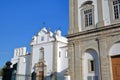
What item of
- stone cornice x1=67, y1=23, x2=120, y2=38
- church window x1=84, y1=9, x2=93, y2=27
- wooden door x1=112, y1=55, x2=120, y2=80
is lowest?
wooden door x1=112, y1=55, x2=120, y2=80

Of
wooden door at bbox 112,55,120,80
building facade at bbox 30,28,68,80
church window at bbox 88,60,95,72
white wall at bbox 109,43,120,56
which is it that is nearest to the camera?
wooden door at bbox 112,55,120,80

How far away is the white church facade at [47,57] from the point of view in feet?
107

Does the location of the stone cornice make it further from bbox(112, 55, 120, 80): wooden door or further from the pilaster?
bbox(112, 55, 120, 80): wooden door

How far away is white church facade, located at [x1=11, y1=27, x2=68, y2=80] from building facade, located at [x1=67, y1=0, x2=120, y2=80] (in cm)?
1209

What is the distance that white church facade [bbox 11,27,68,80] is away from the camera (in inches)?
1282

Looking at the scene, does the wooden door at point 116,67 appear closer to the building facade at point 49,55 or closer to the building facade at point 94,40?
the building facade at point 94,40

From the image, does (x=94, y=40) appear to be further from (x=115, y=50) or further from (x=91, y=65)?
(x=91, y=65)

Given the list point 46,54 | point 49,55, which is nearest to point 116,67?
point 49,55

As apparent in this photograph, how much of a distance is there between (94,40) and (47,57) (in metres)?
15.3

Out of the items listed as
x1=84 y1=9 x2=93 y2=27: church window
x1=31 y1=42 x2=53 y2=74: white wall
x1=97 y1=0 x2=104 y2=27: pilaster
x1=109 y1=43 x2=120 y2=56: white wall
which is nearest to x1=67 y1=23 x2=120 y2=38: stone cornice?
x1=97 y1=0 x2=104 y2=27: pilaster

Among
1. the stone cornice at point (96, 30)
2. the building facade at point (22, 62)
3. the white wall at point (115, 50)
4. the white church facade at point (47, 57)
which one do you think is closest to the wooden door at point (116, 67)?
the white wall at point (115, 50)

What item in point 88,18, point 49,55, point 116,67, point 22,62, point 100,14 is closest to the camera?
point 116,67

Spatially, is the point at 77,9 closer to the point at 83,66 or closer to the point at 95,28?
the point at 95,28

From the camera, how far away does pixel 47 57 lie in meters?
33.8
